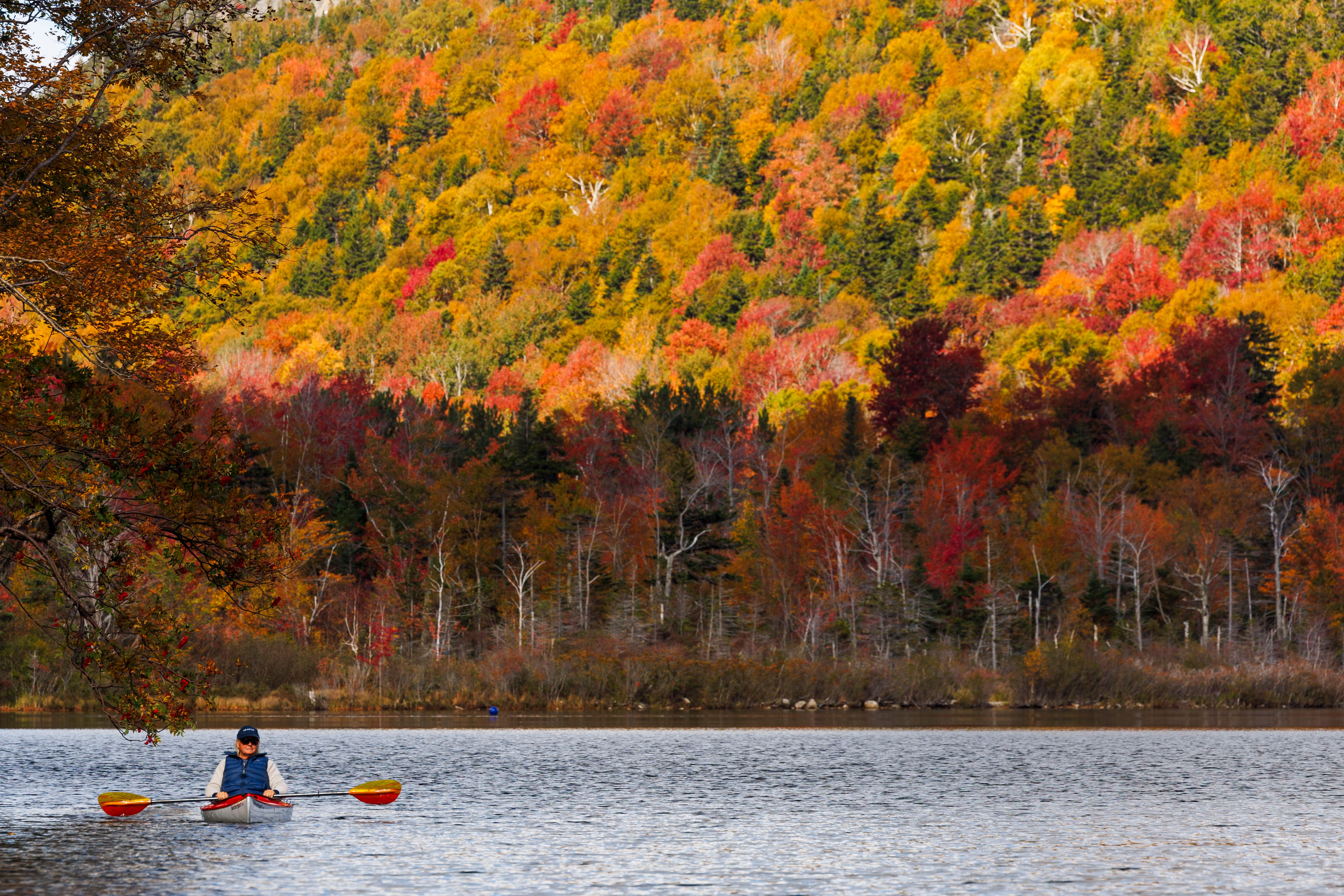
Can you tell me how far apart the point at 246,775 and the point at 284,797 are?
1.70 metres

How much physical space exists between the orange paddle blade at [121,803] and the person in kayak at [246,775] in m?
0.99

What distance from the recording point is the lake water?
18.4 meters

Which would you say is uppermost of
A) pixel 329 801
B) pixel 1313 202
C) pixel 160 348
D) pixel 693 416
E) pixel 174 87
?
pixel 1313 202

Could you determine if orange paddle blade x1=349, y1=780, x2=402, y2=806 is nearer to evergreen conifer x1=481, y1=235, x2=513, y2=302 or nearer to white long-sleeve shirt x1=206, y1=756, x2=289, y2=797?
white long-sleeve shirt x1=206, y1=756, x2=289, y2=797

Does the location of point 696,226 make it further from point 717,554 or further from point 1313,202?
point 717,554

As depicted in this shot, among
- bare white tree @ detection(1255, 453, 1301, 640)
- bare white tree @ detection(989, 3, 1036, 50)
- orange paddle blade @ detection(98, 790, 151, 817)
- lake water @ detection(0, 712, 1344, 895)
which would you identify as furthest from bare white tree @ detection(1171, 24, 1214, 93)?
orange paddle blade @ detection(98, 790, 151, 817)

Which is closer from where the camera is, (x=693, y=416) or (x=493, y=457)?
(x=493, y=457)

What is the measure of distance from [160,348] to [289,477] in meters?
61.9

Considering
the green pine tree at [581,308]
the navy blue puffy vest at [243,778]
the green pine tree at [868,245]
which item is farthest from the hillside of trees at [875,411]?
the navy blue puffy vest at [243,778]

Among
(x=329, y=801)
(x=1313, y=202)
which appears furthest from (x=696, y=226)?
(x=329, y=801)

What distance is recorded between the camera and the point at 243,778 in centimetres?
2383

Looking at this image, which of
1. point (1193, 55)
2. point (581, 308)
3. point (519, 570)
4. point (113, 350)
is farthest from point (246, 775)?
point (1193, 55)

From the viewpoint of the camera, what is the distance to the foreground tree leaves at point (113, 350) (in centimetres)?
2041

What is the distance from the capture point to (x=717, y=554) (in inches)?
2859
